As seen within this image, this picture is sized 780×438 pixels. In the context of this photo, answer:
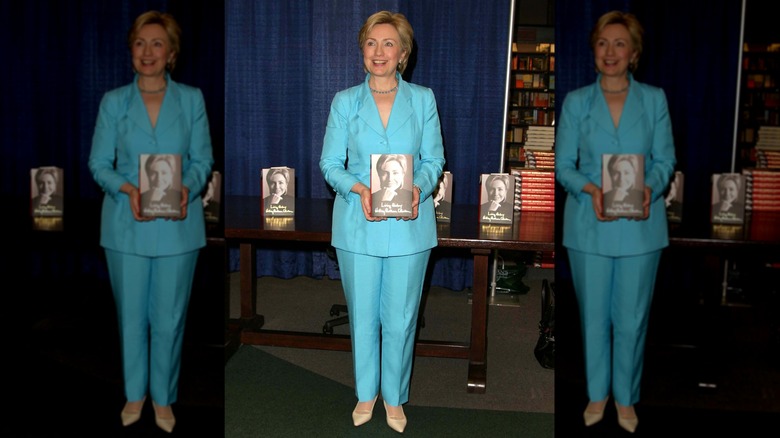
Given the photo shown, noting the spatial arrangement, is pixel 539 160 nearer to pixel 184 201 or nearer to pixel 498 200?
pixel 498 200

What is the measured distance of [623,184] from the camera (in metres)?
0.72

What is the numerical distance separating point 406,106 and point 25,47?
154 cm

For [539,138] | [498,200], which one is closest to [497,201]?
[498,200]

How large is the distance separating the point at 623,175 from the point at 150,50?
21.1 inches

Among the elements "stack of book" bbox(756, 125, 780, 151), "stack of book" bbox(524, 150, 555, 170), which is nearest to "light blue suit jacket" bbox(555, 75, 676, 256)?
"stack of book" bbox(756, 125, 780, 151)

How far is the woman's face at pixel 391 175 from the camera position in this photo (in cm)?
196

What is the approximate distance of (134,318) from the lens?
2.31 feet

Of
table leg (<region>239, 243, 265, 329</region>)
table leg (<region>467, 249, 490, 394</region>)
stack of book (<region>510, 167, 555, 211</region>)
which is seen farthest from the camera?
table leg (<region>239, 243, 265, 329</region>)

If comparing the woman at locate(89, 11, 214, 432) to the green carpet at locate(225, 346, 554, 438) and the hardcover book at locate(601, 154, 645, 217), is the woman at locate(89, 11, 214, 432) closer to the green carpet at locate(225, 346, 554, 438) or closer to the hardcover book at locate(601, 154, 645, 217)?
the hardcover book at locate(601, 154, 645, 217)

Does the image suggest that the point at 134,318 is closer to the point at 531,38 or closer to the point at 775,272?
the point at 775,272

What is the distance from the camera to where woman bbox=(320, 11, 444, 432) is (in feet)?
7.13

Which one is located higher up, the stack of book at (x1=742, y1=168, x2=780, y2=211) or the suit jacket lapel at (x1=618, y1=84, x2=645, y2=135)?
the suit jacket lapel at (x1=618, y1=84, x2=645, y2=135)

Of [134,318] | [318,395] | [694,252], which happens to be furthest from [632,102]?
[318,395]

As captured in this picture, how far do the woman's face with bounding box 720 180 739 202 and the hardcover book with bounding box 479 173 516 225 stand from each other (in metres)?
2.32
